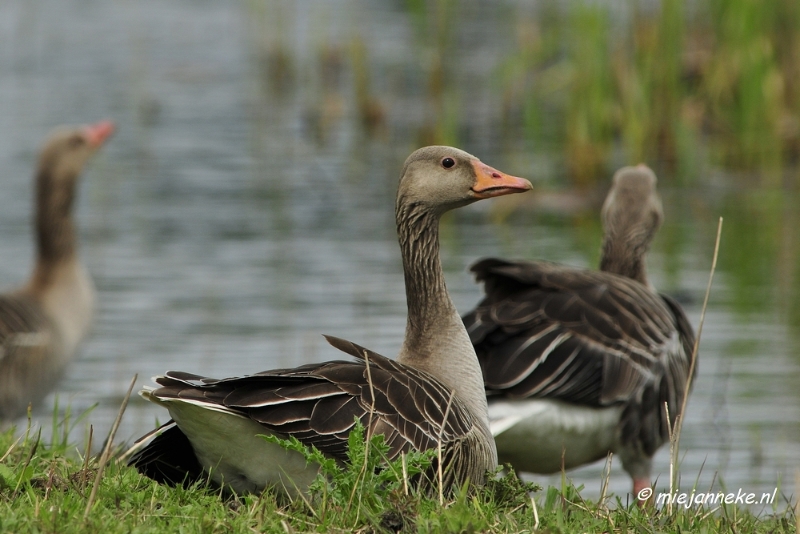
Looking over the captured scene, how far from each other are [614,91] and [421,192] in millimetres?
10432

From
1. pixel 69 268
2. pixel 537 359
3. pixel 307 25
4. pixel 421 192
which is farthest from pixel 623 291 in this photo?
pixel 307 25

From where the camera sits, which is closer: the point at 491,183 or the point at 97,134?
the point at 491,183

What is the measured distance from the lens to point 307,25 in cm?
2420

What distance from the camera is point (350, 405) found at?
4145 millimetres

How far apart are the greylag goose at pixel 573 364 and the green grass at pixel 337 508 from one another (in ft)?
6.19

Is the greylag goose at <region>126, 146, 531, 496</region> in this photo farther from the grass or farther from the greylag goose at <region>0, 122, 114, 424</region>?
the grass

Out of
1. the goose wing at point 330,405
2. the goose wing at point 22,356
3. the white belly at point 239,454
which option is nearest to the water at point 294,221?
the goose wing at point 22,356

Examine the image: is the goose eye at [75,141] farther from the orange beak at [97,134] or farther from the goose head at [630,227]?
the goose head at [630,227]

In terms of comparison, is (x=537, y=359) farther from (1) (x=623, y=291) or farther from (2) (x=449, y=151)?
(2) (x=449, y=151)

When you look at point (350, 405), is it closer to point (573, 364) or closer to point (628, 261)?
point (573, 364)

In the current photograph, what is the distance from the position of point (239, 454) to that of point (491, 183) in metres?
1.75

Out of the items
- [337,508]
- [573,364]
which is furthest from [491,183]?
[337,508]

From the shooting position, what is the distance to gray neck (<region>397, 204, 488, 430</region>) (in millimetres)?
4998

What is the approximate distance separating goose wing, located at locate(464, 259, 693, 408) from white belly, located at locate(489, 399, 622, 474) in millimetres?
75
